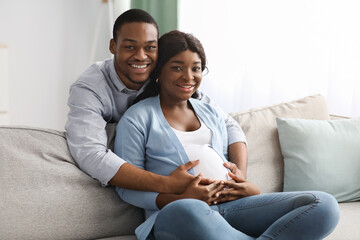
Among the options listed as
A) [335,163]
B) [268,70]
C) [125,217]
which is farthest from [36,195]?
[268,70]

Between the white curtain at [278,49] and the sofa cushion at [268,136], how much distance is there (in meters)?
0.63

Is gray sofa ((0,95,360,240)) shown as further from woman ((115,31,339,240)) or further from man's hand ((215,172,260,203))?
man's hand ((215,172,260,203))

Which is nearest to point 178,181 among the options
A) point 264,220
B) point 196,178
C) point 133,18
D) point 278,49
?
point 196,178

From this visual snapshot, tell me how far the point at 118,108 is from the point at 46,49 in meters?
2.26

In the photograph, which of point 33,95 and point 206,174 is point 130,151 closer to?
point 206,174

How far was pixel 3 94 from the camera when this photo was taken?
10.4ft

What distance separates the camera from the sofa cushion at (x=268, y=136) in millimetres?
2119

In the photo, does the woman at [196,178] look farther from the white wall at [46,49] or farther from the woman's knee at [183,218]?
the white wall at [46,49]

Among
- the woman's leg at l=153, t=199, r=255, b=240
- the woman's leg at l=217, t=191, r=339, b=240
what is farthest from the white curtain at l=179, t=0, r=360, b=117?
the woman's leg at l=153, t=199, r=255, b=240

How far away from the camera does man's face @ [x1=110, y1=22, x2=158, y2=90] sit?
186cm

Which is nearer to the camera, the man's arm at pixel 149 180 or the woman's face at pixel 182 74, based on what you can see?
the man's arm at pixel 149 180

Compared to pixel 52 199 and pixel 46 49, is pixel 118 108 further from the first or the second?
pixel 46 49

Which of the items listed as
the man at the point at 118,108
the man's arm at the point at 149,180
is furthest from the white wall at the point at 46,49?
the man's arm at the point at 149,180

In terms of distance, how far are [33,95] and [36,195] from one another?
7.99 feet
